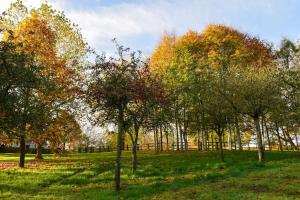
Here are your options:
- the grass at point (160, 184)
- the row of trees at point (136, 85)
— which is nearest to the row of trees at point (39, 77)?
the row of trees at point (136, 85)

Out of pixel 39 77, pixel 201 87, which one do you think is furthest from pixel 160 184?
pixel 201 87

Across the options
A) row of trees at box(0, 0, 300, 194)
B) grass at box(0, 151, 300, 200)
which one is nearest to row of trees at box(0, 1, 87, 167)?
row of trees at box(0, 0, 300, 194)

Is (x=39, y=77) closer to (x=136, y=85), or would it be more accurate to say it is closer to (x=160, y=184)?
(x=136, y=85)

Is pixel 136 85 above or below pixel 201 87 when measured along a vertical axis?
below

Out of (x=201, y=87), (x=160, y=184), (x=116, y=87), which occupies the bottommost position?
(x=160, y=184)

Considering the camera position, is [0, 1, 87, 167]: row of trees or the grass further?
[0, 1, 87, 167]: row of trees

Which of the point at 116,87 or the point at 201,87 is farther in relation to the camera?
the point at 201,87

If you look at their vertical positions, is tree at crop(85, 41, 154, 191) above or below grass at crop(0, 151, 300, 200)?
above

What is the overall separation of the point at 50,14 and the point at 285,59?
137 feet

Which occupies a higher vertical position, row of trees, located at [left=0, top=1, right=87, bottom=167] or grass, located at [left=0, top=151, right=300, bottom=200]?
row of trees, located at [left=0, top=1, right=87, bottom=167]

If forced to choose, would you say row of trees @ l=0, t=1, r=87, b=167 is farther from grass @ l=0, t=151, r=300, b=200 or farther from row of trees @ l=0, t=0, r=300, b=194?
grass @ l=0, t=151, r=300, b=200

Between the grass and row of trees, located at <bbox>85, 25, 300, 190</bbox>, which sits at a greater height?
row of trees, located at <bbox>85, 25, 300, 190</bbox>

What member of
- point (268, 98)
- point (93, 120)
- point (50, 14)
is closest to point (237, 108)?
point (268, 98)

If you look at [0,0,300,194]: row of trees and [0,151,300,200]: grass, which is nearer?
[0,151,300,200]: grass
